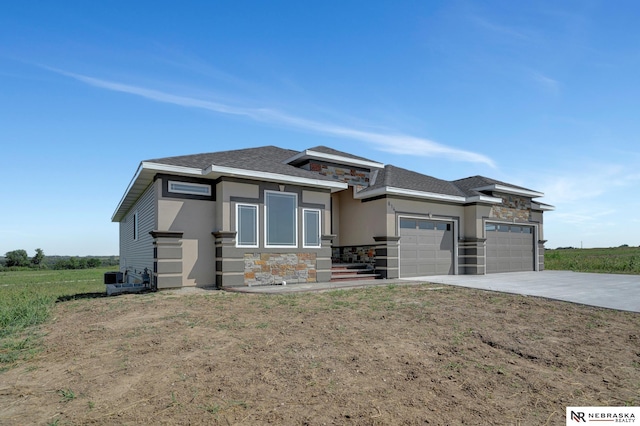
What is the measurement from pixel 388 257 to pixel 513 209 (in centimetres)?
822

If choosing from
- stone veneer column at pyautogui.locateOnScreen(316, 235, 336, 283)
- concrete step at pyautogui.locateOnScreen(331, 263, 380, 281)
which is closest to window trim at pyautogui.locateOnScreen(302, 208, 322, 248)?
stone veneer column at pyautogui.locateOnScreen(316, 235, 336, 283)

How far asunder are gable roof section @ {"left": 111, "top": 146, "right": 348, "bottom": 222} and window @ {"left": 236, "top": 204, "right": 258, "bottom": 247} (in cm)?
101

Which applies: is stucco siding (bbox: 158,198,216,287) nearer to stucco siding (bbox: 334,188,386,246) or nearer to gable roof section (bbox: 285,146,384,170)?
gable roof section (bbox: 285,146,384,170)

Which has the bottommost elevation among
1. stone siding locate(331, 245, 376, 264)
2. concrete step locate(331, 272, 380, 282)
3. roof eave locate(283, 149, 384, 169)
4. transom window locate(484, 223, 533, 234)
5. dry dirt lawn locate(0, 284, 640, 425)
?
concrete step locate(331, 272, 380, 282)

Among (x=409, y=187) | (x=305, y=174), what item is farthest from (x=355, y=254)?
(x=305, y=174)

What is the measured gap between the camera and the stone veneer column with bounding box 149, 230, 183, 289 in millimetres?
10805

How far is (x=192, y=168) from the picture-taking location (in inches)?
443

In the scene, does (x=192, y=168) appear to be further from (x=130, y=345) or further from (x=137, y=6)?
(x=130, y=345)

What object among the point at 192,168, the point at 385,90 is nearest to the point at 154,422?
the point at 192,168

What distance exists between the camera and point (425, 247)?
15664mm

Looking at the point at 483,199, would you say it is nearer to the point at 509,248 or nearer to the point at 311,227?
the point at 509,248

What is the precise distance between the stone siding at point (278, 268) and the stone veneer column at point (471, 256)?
24.9 feet

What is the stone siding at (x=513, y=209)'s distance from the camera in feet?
57.8

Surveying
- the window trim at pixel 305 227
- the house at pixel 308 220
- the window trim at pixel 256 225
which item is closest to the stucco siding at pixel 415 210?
the house at pixel 308 220
